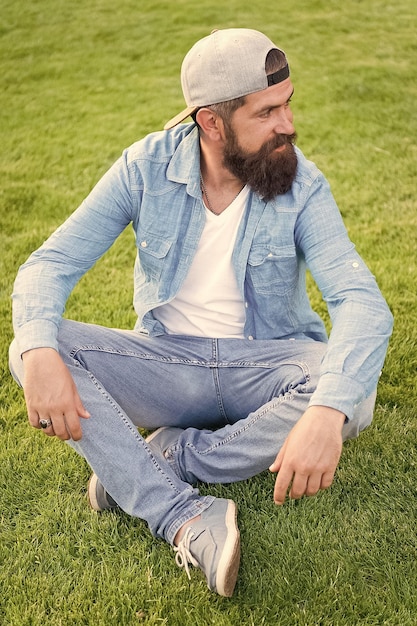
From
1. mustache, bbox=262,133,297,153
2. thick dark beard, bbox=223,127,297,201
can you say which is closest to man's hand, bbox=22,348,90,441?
thick dark beard, bbox=223,127,297,201

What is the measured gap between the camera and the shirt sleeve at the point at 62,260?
8.74 feet

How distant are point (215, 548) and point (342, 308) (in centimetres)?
87

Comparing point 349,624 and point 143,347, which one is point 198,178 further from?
point 349,624

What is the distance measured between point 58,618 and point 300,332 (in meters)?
1.41

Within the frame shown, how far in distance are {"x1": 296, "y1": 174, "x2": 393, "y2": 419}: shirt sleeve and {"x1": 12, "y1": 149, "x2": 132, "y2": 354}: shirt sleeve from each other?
702mm

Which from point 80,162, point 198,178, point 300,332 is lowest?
point 80,162

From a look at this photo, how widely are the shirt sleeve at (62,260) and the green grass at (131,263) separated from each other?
0.71m

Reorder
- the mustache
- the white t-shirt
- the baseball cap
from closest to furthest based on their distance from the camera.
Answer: the baseball cap, the mustache, the white t-shirt

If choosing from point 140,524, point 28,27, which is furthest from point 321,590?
point 28,27

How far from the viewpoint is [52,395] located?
2.52 m

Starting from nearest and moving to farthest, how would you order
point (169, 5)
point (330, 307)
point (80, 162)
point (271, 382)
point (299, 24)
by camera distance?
point (330, 307)
point (271, 382)
point (80, 162)
point (299, 24)
point (169, 5)

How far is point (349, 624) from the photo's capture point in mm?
2393

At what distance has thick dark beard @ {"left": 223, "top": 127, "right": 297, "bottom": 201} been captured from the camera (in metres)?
2.85

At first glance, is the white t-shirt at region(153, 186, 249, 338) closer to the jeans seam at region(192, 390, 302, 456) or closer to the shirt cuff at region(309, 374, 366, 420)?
the jeans seam at region(192, 390, 302, 456)
